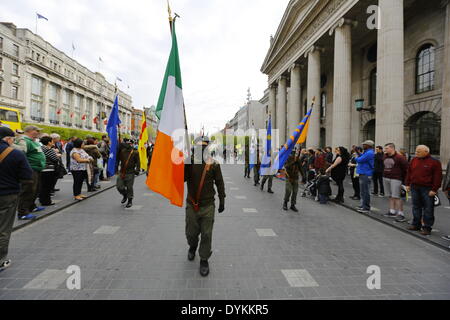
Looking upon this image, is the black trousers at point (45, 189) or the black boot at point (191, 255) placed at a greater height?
the black trousers at point (45, 189)

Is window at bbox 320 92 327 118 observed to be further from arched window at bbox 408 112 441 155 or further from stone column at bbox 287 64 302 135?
arched window at bbox 408 112 441 155

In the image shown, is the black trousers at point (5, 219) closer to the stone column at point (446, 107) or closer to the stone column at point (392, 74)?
the stone column at point (392, 74)

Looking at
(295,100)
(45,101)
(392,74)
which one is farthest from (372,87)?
(45,101)

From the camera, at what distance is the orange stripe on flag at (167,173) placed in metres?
3.32

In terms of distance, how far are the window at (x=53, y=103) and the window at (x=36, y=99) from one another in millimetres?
2465

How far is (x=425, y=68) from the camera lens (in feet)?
44.8

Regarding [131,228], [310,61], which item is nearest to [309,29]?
[310,61]

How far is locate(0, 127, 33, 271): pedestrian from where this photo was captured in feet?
10.4

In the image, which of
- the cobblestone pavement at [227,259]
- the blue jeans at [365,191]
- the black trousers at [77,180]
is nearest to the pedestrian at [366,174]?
the blue jeans at [365,191]

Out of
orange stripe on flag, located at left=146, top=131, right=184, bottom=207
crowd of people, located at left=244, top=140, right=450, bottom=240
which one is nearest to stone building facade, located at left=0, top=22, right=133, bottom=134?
crowd of people, located at left=244, top=140, right=450, bottom=240

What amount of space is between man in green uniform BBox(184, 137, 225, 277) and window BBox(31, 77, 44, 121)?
58.6m

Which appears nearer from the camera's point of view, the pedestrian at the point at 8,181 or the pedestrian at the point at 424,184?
the pedestrian at the point at 8,181
